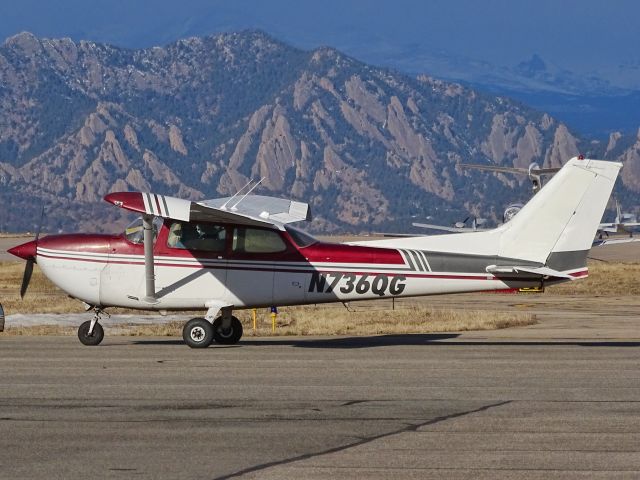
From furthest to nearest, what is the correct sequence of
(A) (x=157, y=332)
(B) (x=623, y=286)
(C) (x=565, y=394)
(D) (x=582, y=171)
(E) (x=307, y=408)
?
(B) (x=623, y=286), (A) (x=157, y=332), (D) (x=582, y=171), (C) (x=565, y=394), (E) (x=307, y=408)

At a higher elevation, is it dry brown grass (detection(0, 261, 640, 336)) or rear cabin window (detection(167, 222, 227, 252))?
rear cabin window (detection(167, 222, 227, 252))

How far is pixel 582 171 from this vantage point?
68.9ft

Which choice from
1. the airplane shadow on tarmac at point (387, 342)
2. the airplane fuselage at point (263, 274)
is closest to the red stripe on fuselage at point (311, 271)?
the airplane fuselage at point (263, 274)

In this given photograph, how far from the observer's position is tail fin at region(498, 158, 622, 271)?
68.8 feet

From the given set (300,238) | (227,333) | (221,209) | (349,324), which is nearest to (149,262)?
(221,209)

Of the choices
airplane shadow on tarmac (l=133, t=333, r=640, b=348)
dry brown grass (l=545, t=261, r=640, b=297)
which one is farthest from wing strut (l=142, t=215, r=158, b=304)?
dry brown grass (l=545, t=261, r=640, b=297)

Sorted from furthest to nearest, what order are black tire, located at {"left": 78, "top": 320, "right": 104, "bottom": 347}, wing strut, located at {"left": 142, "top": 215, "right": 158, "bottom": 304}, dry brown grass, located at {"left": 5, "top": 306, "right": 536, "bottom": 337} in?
dry brown grass, located at {"left": 5, "top": 306, "right": 536, "bottom": 337} → black tire, located at {"left": 78, "top": 320, "right": 104, "bottom": 347} → wing strut, located at {"left": 142, "top": 215, "right": 158, "bottom": 304}

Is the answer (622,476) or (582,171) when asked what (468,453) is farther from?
(582,171)

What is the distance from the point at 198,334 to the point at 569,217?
226 inches

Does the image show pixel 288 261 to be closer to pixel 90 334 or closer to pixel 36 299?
pixel 90 334

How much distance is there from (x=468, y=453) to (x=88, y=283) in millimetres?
10975

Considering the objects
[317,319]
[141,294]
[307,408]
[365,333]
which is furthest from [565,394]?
[317,319]

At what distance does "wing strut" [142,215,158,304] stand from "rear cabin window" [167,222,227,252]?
44 cm

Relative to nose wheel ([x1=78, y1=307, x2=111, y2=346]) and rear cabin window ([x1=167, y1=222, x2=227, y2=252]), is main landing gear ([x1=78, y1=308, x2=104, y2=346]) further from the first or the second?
rear cabin window ([x1=167, y1=222, x2=227, y2=252])
